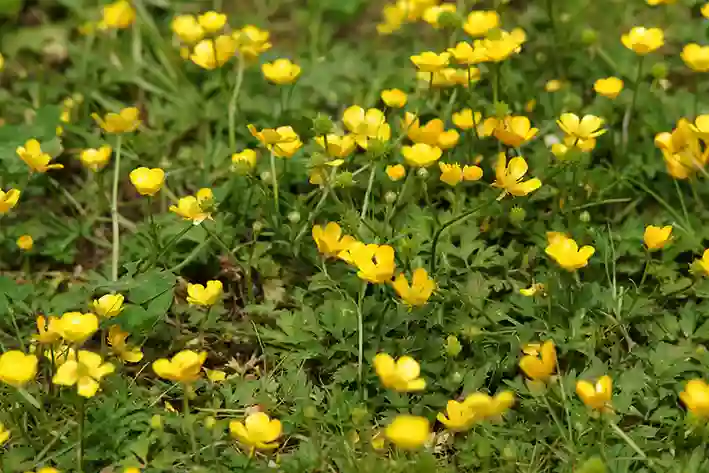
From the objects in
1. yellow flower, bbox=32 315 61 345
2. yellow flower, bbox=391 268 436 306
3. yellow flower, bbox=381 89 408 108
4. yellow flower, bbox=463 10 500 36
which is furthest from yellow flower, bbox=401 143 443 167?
yellow flower, bbox=32 315 61 345

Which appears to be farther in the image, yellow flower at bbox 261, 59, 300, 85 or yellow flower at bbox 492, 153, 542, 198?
yellow flower at bbox 261, 59, 300, 85

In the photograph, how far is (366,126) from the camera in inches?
74.0

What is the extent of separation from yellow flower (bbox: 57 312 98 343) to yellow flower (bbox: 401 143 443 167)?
0.72 m

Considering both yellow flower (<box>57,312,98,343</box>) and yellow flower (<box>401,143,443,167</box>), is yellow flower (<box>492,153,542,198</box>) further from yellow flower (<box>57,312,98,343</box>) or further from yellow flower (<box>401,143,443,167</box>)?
yellow flower (<box>57,312,98,343</box>)

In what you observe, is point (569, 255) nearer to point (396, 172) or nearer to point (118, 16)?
point (396, 172)

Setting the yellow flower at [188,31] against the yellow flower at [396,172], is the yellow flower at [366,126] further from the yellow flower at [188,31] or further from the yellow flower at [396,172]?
the yellow flower at [188,31]

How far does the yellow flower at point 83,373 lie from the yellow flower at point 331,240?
0.48m

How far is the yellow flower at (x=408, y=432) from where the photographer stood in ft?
4.38

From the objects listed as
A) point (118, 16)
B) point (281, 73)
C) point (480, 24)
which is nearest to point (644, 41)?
point (480, 24)

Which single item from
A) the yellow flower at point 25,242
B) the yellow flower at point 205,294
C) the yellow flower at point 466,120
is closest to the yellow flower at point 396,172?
the yellow flower at point 466,120

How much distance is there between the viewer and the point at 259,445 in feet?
4.68

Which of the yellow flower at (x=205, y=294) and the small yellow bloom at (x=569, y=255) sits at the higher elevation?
the small yellow bloom at (x=569, y=255)

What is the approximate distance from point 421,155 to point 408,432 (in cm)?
68

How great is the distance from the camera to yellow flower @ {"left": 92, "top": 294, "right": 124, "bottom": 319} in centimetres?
162
